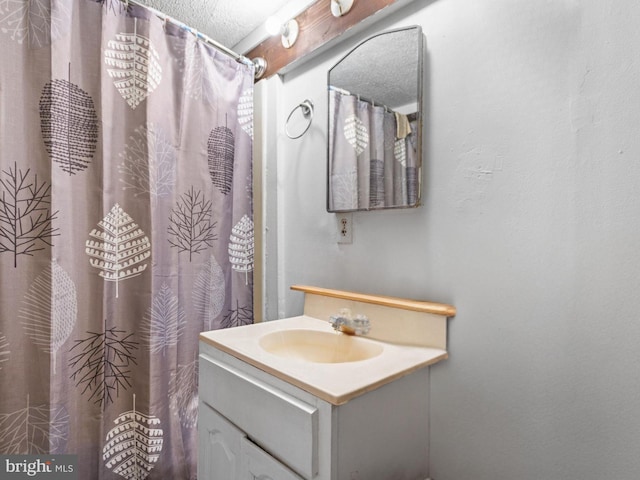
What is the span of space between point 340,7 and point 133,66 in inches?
31.4

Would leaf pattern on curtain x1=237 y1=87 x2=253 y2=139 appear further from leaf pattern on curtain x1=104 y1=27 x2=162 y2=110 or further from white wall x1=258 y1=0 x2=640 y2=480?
white wall x1=258 y1=0 x2=640 y2=480

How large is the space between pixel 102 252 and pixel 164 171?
377 millimetres

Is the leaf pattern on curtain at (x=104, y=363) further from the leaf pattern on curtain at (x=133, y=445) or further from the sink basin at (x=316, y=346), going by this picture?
the sink basin at (x=316, y=346)

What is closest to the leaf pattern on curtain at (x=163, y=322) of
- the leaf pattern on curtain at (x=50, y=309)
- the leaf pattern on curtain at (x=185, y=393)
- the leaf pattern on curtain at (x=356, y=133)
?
the leaf pattern on curtain at (x=185, y=393)

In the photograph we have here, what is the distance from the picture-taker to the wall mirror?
3.60 ft

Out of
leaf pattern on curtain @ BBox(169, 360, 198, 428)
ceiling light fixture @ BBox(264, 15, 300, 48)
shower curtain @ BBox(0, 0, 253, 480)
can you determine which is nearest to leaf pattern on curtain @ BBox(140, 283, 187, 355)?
shower curtain @ BBox(0, 0, 253, 480)

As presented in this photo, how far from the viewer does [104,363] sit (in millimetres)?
1231

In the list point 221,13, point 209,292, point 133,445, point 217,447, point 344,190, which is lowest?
point 133,445

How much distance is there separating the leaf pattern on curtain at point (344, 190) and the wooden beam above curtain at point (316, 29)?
1.75 feet

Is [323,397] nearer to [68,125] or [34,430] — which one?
[34,430]

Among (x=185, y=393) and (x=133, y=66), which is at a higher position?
(x=133, y=66)

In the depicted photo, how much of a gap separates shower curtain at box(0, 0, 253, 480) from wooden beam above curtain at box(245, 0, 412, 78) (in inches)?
8.1

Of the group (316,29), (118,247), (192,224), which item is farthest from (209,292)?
(316,29)

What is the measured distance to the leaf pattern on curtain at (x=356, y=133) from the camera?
1261mm
